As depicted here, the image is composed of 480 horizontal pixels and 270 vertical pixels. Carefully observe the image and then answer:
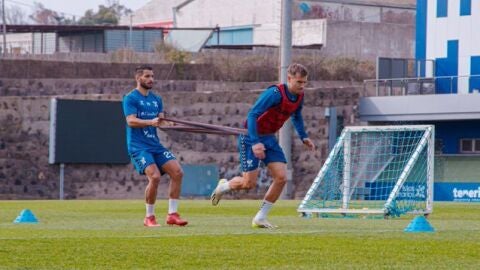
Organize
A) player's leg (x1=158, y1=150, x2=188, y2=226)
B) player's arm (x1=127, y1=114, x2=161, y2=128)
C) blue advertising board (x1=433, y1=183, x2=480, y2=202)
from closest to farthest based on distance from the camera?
1. player's arm (x1=127, y1=114, x2=161, y2=128)
2. player's leg (x1=158, y1=150, x2=188, y2=226)
3. blue advertising board (x1=433, y1=183, x2=480, y2=202)

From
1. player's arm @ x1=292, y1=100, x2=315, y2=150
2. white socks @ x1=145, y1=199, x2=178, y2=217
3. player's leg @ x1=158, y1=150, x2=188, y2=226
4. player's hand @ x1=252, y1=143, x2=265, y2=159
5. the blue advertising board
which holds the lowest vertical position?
the blue advertising board

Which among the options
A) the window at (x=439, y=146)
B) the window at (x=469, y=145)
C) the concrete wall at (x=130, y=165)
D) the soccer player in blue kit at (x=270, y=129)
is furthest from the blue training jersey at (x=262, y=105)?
the window at (x=469, y=145)

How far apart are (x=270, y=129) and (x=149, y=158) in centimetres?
166

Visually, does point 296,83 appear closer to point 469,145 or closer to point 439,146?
point 469,145

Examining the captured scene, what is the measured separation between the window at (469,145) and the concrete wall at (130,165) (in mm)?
3993

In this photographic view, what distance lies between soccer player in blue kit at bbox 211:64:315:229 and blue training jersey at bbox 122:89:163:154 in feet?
3.87

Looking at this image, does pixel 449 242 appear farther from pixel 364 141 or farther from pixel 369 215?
pixel 364 141

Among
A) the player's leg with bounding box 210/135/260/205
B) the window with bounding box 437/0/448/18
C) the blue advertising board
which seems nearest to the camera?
the player's leg with bounding box 210/135/260/205

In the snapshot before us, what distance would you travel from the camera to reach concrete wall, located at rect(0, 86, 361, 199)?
3862 centimetres

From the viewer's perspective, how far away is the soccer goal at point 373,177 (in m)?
19.0

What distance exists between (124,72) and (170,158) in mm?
30885

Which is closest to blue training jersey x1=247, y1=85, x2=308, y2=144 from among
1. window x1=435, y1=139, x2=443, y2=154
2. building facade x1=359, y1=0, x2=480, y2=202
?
building facade x1=359, y1=0, x2=480, y2=202

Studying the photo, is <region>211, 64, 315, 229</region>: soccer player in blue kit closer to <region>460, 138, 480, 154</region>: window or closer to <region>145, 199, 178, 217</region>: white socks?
<region>145, 199, 178, 217</region>: white socks

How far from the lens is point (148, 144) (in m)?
14.7
